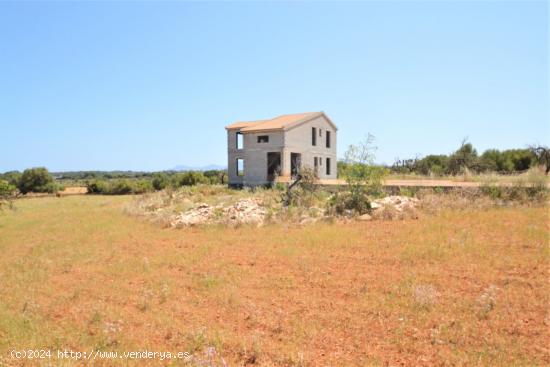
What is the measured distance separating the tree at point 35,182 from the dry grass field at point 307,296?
46.6 m

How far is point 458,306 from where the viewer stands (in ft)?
18.0

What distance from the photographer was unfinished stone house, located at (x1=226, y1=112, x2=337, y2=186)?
83.7 feet

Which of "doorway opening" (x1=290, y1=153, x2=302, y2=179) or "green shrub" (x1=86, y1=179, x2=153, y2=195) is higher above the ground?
"doorway opening" (x1=290, y1=153, x2=302, y2=179)

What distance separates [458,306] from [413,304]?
689 millimetres

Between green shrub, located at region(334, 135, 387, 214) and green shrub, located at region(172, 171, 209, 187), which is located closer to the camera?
green shrub, located at region(334, 135, 387, 214)

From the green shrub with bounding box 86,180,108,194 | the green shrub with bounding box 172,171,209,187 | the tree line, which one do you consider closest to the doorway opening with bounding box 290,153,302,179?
the tree line

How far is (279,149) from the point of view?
25.3 m

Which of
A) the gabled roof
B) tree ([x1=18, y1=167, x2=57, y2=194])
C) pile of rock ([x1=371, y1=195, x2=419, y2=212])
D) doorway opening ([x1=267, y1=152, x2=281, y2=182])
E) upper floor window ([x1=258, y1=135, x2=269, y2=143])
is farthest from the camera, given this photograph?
tree ([x1=18, y1=167, x2=57, y2=194])

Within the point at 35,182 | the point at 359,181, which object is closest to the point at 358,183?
the point at 359,181

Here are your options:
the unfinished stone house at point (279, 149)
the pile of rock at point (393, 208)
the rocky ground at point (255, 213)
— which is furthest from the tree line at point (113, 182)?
the pile of rock at point (393, 208)

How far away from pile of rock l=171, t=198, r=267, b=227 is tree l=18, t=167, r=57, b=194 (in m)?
44.9

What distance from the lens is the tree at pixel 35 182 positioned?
165 feet

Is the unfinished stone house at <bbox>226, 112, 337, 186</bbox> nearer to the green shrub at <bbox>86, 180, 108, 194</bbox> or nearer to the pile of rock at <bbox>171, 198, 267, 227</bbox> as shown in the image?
the pile of rock at <bbox>171, 198, 267, 227</bbox>

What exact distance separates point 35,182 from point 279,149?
4437cm
